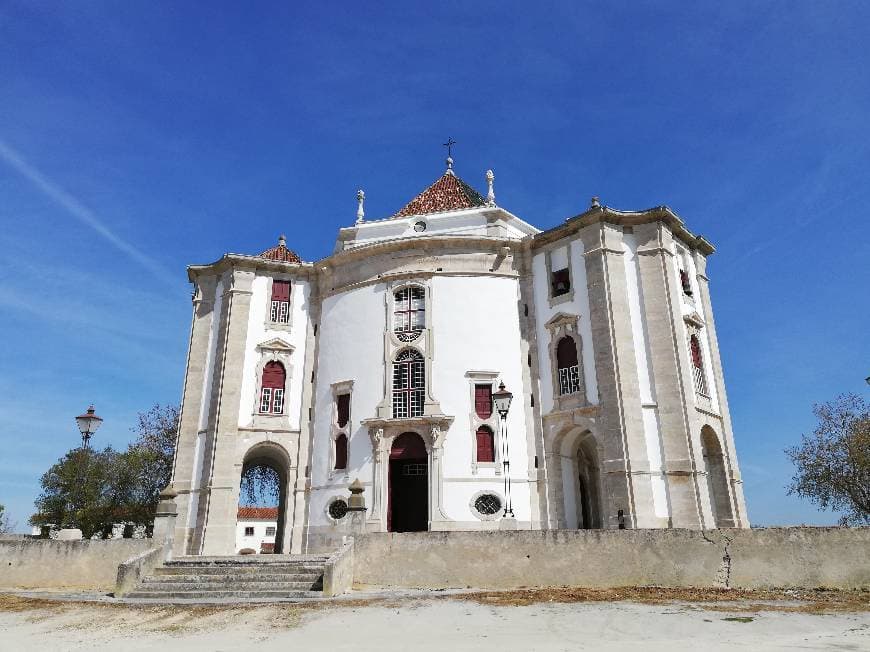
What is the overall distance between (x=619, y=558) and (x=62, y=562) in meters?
14.4

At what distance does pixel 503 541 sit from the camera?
15078 millimetres

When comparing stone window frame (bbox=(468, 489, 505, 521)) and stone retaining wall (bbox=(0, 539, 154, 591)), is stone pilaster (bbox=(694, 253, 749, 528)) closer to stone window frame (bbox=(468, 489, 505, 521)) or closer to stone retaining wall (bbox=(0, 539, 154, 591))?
stone window frame (bbox=(468, 489, 505, 521))

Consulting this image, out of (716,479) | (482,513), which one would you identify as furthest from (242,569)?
(716,479)

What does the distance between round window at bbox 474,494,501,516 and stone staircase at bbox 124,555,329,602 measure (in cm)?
796

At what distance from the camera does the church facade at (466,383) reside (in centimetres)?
2272

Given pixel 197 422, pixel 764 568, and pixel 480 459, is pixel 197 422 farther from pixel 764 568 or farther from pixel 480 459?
pixel 764 568

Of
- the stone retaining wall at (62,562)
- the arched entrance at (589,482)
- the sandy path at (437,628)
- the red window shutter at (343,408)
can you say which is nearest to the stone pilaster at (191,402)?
the red window shutter at (343,408)

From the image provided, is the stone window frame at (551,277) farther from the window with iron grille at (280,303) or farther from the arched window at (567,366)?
the window with iron grille at (280,303)

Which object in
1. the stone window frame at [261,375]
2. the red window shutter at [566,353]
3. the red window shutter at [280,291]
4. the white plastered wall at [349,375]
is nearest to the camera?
the red window shutter at [566,353]

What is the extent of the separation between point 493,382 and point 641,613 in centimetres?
1456

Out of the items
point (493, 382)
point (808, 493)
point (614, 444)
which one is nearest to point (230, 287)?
point (493, 382)

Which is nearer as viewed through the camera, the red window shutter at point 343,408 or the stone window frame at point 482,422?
the stone window frame at point 482,422

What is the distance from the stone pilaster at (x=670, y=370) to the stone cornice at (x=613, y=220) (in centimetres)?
36

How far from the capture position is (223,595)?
14.3 metres
